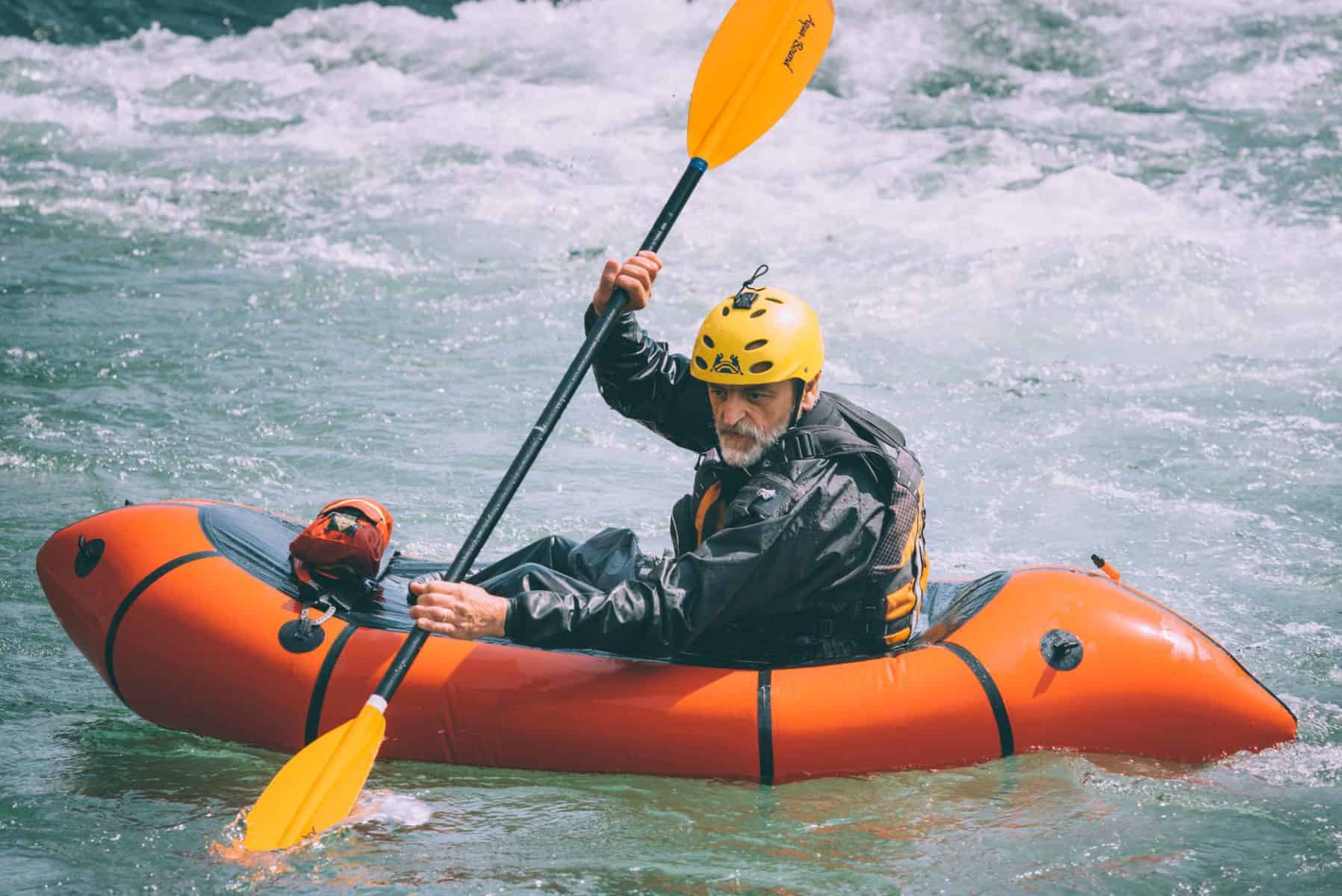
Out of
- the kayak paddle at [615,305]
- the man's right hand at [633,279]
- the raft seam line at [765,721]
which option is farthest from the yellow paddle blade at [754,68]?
the raft seam line at [765,721]

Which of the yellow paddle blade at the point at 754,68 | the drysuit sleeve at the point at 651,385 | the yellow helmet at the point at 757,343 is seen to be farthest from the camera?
the yellow paddle blade at the point at 754,68

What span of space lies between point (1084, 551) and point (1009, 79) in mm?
7887

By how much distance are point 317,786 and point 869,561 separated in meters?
1.37

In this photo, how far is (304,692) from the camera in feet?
11.9

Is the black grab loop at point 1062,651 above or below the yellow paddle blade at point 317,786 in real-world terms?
above

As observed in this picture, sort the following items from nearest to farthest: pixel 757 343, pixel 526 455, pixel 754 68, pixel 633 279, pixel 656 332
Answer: pixel 757 343, pixel 526 455, pixel 633 279, pixel 754 68, pixel 656 332

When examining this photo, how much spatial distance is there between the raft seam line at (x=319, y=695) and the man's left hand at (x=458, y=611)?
454 millimetres

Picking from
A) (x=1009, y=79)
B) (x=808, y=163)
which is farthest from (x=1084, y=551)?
(x=1009, y=79)

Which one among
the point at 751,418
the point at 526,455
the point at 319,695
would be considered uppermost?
the point at 751,418

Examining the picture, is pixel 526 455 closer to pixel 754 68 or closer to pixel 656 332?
pixel 754 68

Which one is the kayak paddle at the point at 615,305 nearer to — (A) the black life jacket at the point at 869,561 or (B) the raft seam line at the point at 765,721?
(A) the black life jacket at the point at 869,561

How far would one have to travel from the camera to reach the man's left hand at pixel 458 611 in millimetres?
3180

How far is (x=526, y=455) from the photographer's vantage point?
370 centimetres

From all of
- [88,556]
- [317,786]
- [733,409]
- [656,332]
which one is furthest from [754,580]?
[656,332]
